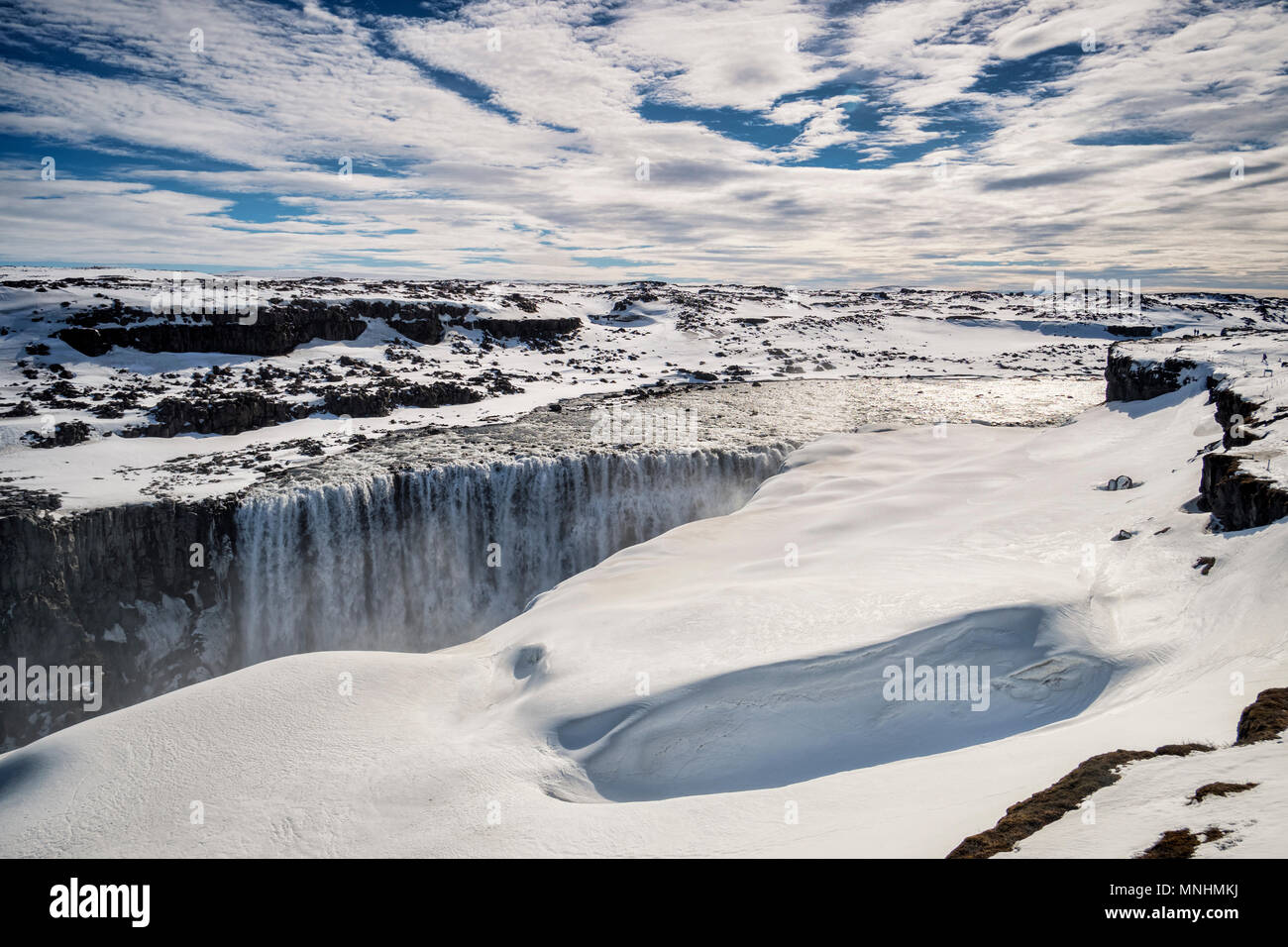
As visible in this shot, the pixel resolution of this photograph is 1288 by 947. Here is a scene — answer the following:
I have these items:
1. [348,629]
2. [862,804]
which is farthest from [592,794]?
[348,629]

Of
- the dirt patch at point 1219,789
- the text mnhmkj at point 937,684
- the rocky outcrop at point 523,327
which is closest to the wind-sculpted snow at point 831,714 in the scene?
the text mnhmkj at point 937,684

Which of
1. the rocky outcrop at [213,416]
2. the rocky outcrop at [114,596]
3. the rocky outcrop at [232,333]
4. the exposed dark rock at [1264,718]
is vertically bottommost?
the rocky outcrop at [114,596]

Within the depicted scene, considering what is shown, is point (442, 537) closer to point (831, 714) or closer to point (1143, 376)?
point (831, 714)

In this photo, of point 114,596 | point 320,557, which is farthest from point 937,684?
point 114,596

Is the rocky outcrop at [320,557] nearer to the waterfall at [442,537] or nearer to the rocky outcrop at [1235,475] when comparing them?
the waterfall at [442,537]

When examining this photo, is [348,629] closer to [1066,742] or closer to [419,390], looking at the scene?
[419,390]
